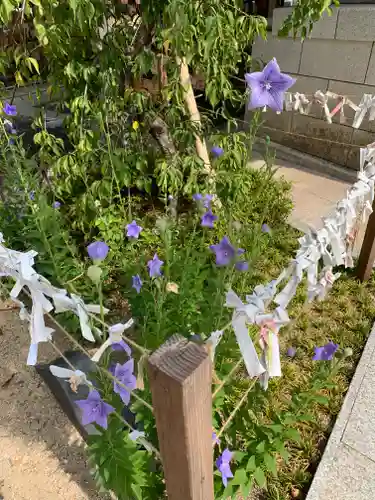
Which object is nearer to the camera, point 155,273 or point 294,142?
point 155,273

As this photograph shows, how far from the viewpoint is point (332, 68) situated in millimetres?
3889

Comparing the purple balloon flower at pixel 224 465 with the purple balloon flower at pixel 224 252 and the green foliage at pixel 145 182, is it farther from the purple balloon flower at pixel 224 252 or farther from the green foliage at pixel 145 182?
the purple balloon flower at pixel 224 252

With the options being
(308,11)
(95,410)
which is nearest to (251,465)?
(95,410)

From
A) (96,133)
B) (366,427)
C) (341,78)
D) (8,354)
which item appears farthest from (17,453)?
(341,78)

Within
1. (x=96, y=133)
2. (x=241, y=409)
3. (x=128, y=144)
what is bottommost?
(x=241, y=409)

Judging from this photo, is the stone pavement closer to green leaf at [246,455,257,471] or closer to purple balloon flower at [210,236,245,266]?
green leaf at [246,455,257,471]

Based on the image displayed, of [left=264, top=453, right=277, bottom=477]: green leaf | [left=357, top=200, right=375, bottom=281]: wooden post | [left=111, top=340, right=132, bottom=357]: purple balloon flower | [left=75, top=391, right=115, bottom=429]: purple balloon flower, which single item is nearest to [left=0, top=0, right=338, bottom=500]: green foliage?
[left=264, top=453, right=277, bottom=477]: green leaf

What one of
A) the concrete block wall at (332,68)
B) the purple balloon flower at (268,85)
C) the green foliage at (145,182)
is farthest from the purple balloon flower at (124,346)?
the concrete block wall at (332,68)

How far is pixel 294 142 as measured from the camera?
14.8 feet

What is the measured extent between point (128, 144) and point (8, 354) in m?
1.49

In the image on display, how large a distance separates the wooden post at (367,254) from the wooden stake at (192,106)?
102cm

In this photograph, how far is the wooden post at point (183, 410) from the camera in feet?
2.15

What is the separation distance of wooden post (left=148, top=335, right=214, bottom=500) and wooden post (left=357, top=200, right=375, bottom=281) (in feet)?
5.96

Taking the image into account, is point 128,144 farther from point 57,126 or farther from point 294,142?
point 57,126
